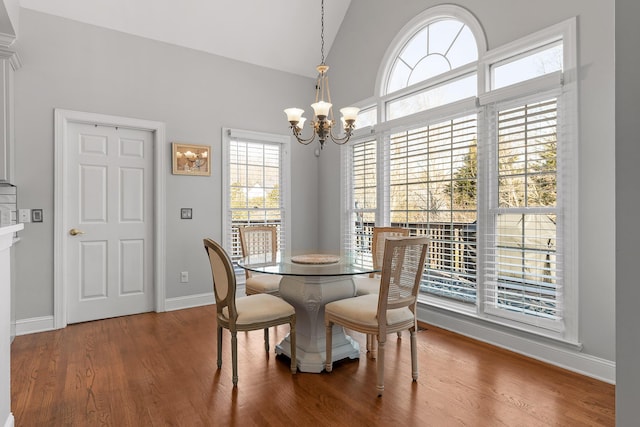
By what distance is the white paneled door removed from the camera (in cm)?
384

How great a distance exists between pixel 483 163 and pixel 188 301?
3551 mm

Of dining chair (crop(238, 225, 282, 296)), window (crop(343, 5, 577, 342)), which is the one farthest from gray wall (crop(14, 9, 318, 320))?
window (crop(343, 5, 577, 342))

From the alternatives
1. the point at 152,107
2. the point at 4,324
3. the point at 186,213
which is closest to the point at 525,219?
the point at 4,324

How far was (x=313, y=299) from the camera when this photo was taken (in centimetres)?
278

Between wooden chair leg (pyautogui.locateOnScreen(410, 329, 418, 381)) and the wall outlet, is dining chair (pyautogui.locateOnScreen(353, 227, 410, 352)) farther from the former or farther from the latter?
the wall outlet

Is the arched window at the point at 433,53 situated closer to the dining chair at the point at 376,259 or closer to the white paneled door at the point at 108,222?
the dining chair at the point at 376,259

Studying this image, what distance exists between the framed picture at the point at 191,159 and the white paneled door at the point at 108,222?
0.28m

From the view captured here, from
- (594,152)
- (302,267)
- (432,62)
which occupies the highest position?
(432,62)

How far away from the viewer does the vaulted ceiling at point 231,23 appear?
3.81m

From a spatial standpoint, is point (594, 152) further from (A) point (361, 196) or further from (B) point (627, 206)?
(A) point (361, 196)

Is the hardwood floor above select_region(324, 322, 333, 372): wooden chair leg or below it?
below

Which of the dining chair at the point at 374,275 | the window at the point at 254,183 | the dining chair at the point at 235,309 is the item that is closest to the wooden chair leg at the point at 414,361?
the dining chair at the point at 374,275

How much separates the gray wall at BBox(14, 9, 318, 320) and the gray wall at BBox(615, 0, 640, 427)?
4.19 meters

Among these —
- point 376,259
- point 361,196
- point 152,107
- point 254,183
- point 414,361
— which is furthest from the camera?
point 254,183
